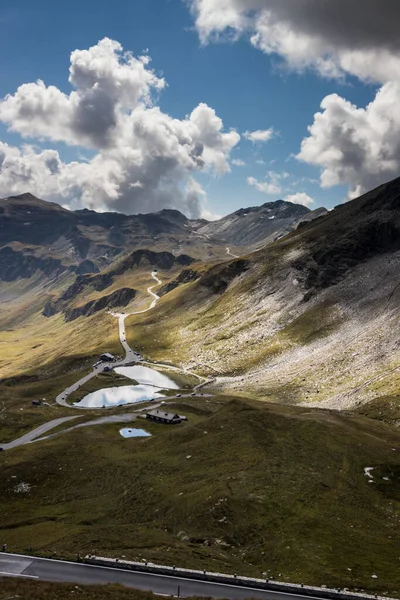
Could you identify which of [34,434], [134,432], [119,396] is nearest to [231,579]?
[134,432]

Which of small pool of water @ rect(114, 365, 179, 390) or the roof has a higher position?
small pool of water @ rect(114, 365, 179, 390)

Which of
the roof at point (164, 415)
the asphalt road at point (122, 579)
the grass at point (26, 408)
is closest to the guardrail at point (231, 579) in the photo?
the asphalt road at point (122, 579)

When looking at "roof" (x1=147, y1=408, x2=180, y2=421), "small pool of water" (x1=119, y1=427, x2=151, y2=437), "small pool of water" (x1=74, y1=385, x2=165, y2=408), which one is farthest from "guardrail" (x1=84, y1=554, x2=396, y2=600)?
"small pool of water" (x1=74, y1=385, x2=165, y2=408)

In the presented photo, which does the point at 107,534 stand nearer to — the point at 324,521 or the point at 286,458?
the point at 324,521

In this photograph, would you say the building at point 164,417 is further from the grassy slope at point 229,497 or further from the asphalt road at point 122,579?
the asphalt road at point 122,579

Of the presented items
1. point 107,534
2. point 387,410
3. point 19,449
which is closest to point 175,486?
point 107,534

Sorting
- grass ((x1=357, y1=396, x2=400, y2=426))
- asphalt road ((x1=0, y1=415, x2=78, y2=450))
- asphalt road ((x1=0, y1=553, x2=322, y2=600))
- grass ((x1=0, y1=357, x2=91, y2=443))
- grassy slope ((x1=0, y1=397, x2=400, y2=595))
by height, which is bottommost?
grass ((x1=357, y1=396, x2=400, y2=426))

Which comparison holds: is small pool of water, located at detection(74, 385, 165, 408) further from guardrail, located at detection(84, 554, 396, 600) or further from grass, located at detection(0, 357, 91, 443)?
guardrail, located at detection(84, 554, 396, 600)
